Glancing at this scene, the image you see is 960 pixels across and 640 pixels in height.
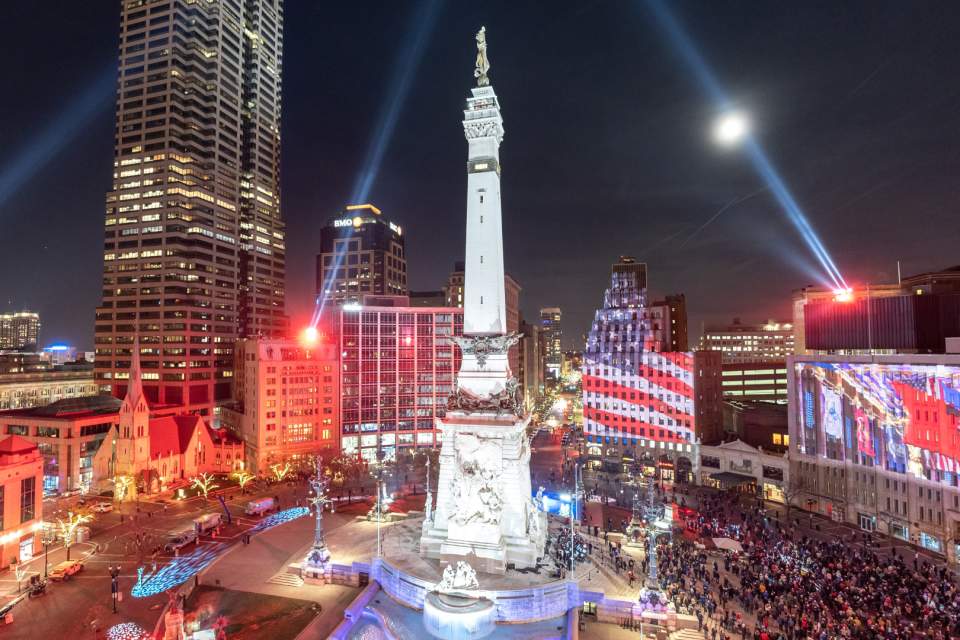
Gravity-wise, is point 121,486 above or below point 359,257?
below

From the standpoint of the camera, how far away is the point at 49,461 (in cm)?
5744

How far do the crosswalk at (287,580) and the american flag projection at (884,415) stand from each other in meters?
47.5

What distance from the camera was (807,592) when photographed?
96.3 ft

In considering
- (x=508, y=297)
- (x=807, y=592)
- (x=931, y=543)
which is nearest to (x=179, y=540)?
(x=807, y=592)

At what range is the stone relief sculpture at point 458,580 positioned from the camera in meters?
25.7

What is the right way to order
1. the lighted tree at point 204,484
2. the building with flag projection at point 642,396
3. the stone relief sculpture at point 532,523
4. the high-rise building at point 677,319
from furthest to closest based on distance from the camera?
the high-rise building at point 677,319 < the building with flag projection at point 642,396 < the lighted tree at point 204,484 < the stone relief sculpture at point 532,523

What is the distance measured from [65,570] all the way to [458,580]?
27654mm

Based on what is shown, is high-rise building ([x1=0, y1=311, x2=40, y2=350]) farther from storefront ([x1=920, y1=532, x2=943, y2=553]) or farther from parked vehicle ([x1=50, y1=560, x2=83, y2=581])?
storefront ([x1=920, y1=532, x2=943, y2=553])

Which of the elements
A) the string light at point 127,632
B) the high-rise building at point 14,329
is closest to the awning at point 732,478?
the string light at point 127,632

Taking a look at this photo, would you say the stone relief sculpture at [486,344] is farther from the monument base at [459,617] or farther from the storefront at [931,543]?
the storefront at [931,543]

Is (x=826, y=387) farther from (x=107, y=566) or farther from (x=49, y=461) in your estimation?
(x=49, y=461)

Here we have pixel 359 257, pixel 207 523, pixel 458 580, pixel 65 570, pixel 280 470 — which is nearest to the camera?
pixel 458 580

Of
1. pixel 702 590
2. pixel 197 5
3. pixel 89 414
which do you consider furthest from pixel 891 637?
pixel 197 5

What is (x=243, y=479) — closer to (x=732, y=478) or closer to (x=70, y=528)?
(x=70, y=528)
